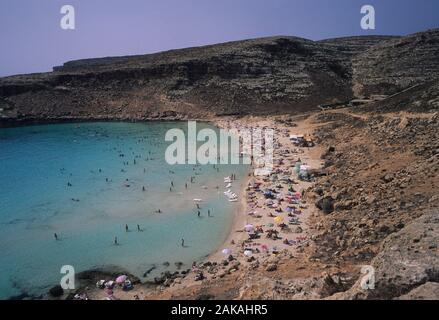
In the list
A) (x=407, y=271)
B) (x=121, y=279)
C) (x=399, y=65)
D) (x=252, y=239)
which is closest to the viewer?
(x=407, y=271)

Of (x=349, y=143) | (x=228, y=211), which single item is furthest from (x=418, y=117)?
(x=228, y=211)

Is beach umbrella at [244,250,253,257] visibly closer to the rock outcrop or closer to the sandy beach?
the sandy beach

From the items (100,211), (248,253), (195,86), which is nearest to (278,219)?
(248,253)

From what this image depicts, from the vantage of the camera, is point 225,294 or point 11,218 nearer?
point 225,294

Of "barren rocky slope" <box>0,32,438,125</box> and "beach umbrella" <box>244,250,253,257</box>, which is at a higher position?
"barren rocky slope" <box>0,32,438,125</box>

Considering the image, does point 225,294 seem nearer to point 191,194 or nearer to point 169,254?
point 169,254

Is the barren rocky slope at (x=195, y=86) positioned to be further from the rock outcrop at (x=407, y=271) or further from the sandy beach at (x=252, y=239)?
the rock outcrop at (x=407, y=271)

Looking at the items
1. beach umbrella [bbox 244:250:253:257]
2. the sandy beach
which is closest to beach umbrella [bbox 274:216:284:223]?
the sandy beach

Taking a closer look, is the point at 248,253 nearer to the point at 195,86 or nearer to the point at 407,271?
the point at 407,271

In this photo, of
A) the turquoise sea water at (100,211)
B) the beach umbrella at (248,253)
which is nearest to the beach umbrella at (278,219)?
the turquoise sea water at (100,211)
